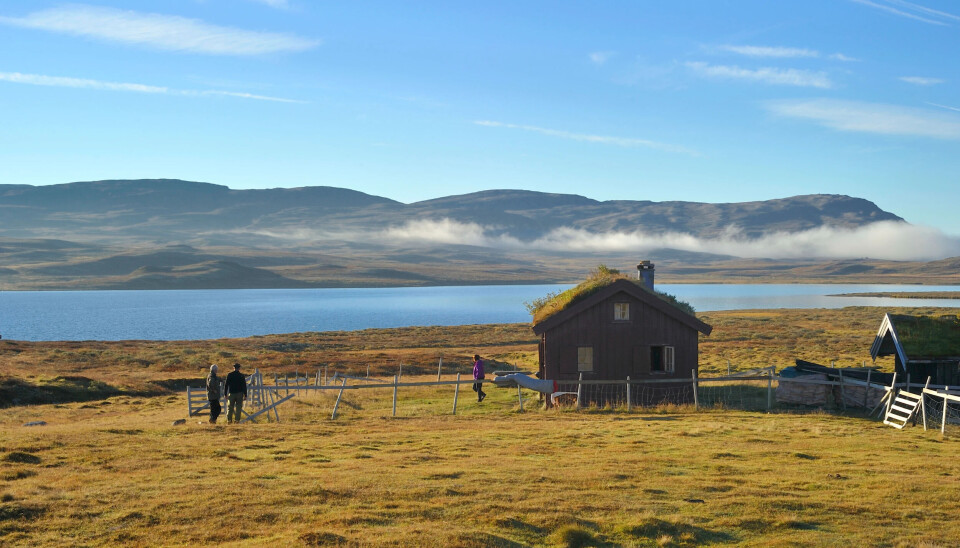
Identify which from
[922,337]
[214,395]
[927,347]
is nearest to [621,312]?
[922,337]

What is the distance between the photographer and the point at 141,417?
1171 inches

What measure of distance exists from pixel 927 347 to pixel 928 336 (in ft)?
1.76

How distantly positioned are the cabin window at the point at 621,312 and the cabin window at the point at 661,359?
2.45 metres

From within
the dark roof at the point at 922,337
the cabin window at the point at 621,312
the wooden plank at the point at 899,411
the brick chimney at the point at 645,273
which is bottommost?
the wooden plank at the point at 899,411

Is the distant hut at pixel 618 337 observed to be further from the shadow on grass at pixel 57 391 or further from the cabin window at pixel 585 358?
the shadow on grass at pixel 57 391

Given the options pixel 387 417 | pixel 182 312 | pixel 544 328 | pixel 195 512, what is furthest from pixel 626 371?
pixel 182 312

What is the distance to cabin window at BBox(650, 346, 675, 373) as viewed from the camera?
34.3m

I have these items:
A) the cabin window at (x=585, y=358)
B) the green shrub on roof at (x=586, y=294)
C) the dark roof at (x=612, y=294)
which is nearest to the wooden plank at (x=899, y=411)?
the dark roof at (x=612, y=294)

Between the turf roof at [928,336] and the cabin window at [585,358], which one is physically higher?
the turf roof at [928,336]

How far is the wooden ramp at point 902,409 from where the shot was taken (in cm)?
2556

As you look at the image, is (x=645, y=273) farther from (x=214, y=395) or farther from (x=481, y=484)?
(x=481, y=484)

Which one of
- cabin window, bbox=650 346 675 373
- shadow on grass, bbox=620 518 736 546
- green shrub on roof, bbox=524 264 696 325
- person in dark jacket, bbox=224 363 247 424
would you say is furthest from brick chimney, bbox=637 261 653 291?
shadow on grass, bbox=620 518 736 546

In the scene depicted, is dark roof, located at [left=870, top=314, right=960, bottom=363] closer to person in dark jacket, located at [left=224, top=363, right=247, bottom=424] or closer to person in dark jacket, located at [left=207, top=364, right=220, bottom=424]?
person in dark jacket, located at [left=224, top=363, right=247, bottom=424]

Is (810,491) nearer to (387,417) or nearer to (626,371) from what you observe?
(387,417)
